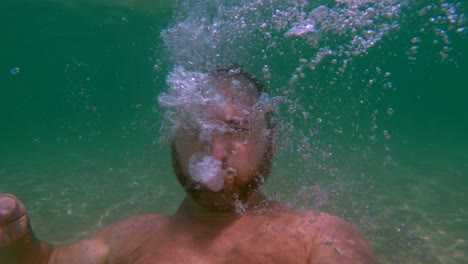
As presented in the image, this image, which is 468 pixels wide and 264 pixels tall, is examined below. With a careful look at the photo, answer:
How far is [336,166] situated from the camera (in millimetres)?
17703

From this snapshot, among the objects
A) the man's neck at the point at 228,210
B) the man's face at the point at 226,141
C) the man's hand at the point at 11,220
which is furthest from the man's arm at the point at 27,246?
the man's face at the point at 226,141

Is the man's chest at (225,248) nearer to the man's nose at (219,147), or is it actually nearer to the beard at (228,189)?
the beard at (228,189)

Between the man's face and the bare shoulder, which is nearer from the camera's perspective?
the bare shoulder

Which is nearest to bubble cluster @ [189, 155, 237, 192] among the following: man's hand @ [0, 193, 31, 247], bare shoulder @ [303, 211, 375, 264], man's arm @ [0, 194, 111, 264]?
bare shoulder @ [303, 211, 375, 264]

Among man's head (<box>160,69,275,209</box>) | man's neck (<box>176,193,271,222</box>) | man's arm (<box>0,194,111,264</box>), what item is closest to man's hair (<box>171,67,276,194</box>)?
man's head (<box>160,69,275,209</box>)

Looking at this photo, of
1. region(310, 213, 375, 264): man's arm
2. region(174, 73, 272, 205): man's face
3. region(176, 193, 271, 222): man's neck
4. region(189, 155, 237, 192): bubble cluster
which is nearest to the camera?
region(310, 213, 375, 264): man's arm

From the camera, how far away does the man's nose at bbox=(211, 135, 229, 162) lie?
7.46ft

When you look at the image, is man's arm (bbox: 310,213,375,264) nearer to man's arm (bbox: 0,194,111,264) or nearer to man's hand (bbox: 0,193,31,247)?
man's arm (bbox: 0,194,111,264)

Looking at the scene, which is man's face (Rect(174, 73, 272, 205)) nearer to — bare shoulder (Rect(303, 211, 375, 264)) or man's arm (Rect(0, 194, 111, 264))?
bare shoulder (Rect(303, 211, 375, 264))

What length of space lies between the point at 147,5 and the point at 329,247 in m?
25.6

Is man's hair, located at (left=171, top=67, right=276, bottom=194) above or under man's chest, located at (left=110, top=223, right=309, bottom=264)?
above

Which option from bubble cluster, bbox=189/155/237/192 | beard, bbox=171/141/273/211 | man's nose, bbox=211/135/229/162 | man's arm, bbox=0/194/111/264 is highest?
man's nose, bbox=211/135/229/162

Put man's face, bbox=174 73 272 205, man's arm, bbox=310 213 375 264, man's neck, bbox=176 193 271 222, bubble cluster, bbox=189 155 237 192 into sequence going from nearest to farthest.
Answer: man's arm, bbox=310 213 375 264 → bubble cluster, bbox=189 155 237 192 → man's face, bbox=174 73 272 205 → man's neck, bbox=176 193 271 222

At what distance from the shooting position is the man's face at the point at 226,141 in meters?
2.22
